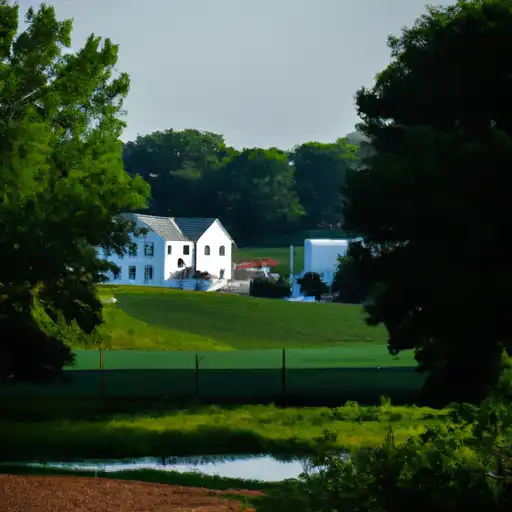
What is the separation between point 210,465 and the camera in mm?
21062

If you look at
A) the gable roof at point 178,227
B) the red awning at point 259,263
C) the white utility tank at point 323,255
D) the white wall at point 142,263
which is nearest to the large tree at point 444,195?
the gable roof at point 178,227

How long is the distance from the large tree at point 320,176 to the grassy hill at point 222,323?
5956 centimetres

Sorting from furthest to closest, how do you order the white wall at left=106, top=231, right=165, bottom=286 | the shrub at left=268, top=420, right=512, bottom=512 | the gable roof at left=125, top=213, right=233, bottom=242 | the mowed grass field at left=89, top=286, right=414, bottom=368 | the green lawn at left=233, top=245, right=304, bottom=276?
the green lawn at left=233, top=245, right=304, bottom=276 → the white wall at left=106, top=231, right=165, bottom=286 → the gable roof at left=125, top=213, right=233, bottom=242 → the mowed grass field at left=89, top=286, right=414, bottom=368 → the shrub at left=268, top=420, right=512, bottom=512

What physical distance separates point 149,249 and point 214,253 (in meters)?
8.09

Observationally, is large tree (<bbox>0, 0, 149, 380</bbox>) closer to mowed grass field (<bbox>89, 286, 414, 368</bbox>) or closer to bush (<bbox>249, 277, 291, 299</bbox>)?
mowed grass field (<bbox>89, 286, 414, 368</bbox>)

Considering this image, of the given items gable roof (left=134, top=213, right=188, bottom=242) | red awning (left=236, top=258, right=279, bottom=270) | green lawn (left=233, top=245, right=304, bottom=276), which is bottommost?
red awning (left=236, top=258, right=279, bottom=270)

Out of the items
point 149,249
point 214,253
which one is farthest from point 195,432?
point 214,253

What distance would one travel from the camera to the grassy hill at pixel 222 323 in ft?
189

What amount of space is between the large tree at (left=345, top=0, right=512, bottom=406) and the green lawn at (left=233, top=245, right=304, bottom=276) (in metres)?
84.3

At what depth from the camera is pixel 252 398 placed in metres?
31.1

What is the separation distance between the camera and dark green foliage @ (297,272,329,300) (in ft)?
292

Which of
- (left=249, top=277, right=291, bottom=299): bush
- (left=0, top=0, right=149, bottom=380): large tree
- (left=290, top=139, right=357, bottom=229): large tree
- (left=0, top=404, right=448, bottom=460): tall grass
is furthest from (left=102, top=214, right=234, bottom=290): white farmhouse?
(left=0, top=404, right=448, bottom=460): tall grass

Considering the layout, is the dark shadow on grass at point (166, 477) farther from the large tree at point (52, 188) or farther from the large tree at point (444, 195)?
the large tree at point (52, 188)

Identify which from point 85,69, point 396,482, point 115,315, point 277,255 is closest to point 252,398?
point 85,69
